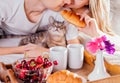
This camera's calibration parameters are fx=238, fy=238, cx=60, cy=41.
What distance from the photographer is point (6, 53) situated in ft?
4.66

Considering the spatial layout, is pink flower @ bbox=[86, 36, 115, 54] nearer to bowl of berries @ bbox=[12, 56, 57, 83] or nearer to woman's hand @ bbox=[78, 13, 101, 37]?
bowl of berries @ bbox=[12, 56, 57, 83]

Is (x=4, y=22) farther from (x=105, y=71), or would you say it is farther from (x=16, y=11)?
(x=105, y=71)

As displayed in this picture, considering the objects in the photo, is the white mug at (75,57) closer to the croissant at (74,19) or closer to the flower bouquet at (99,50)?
the flower bouquet at (99,50)

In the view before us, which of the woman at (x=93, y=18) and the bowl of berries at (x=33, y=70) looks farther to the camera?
the woman at (x=93, y=18)

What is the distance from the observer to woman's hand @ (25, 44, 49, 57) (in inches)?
51.6

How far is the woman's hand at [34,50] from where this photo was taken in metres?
1.31

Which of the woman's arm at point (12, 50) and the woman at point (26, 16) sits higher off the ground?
the woman at point (26, 16)

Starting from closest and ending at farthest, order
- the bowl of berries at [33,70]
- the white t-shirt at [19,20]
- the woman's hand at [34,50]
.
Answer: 1. the bowl of berries at [33,70]
2. the woman's hand at [34,50]
3. the white t-shirt at [19,20]

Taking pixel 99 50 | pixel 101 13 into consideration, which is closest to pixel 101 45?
pixel 99 50

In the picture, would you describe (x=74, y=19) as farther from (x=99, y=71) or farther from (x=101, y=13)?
(x=99, y=71)

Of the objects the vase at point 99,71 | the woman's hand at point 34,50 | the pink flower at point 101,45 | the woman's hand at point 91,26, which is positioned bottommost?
the vase at point 99,71

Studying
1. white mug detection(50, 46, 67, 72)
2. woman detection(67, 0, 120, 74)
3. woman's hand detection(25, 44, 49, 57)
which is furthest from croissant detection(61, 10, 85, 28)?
white mug detection(50, 46, 67, 72)

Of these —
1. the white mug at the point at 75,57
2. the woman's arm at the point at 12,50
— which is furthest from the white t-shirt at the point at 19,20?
the white mug at the point at 75,57

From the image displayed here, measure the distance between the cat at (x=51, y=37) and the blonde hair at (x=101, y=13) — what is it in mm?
212
